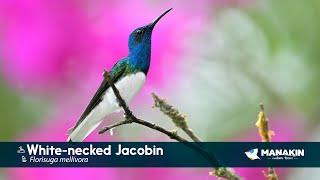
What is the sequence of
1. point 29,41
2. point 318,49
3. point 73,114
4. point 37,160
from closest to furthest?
1. point 318,49
2. point 29,41
3. point 73,114
4. point 37,160

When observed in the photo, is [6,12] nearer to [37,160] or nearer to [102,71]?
[102,71]

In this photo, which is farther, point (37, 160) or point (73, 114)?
point (37, 160)

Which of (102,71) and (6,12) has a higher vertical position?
(6,12)

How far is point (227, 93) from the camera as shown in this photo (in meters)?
1.37

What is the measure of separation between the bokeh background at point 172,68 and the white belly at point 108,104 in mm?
22

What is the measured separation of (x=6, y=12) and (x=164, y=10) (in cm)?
38

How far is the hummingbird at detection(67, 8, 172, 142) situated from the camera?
1.44 m

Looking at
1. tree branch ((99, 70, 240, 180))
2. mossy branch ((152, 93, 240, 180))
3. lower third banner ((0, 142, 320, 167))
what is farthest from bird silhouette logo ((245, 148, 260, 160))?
mossy branch ((152, 93, 240, 180))

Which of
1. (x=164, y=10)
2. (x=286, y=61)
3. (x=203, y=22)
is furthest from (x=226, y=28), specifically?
(x=286, y=61)

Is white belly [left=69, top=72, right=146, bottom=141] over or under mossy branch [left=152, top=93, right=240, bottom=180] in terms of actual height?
over

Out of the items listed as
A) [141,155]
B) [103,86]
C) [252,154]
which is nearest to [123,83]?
[103,86]

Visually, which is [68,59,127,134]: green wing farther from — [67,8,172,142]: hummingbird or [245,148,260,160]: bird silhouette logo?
[245,148,260,160]: bird silhouette logo

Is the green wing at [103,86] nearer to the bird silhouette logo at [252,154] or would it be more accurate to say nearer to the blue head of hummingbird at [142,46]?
the blue head of hummingbird at [142,46]

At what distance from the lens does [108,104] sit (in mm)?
1457
